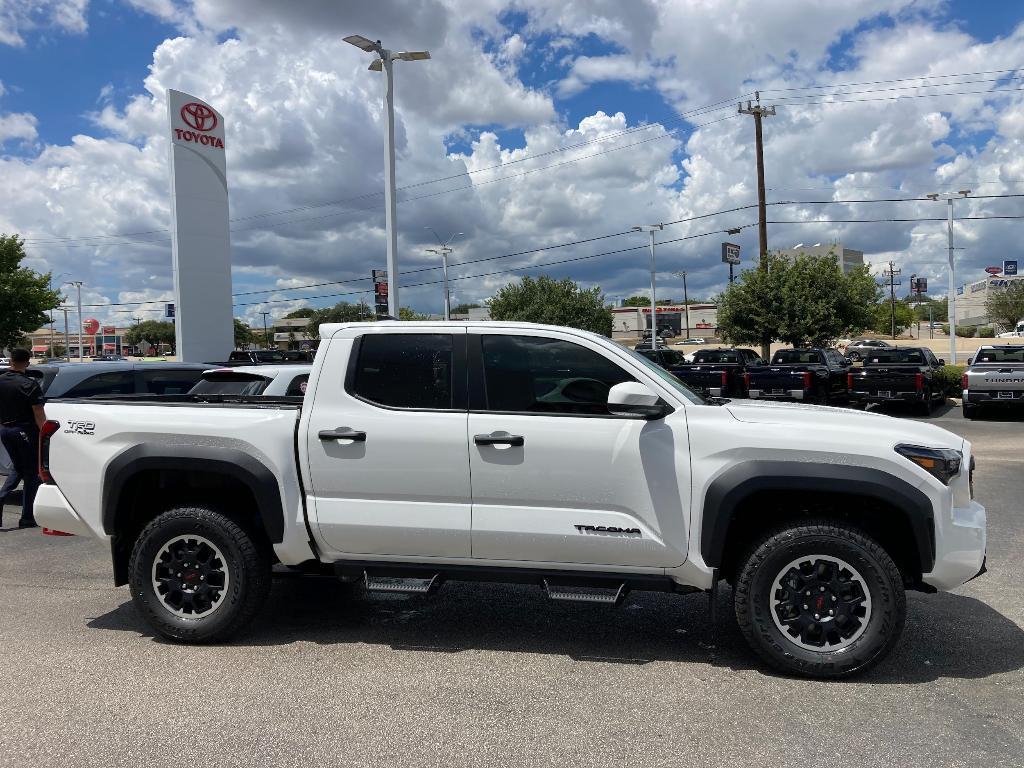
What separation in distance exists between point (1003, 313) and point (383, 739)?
10634 centimetres

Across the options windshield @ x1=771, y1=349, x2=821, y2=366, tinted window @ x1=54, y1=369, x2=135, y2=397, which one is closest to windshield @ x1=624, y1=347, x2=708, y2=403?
tinted window @ x1=54, y1=369, x2=135, y2=397

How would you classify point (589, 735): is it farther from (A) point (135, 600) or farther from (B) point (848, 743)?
(A) point (135, 600)

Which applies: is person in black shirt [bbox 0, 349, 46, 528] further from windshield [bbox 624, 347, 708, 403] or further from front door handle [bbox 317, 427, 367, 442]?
windshield [bbox 624, 347, 708, 403]

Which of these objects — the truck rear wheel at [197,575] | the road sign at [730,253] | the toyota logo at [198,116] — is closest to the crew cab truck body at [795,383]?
the truck rear wheel at [197,575]

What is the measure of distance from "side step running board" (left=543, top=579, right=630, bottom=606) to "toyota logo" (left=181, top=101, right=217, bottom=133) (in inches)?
990

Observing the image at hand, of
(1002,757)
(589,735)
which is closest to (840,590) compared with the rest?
(1002,757)

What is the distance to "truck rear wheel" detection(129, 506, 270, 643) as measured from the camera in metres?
4.68

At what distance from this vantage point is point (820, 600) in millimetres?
4211

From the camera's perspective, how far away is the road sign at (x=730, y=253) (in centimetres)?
6438

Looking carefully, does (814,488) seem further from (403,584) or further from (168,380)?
(168,380)

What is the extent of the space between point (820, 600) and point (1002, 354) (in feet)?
58.8

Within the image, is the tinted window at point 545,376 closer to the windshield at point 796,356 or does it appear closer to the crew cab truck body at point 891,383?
the crew cab truck body at point 891,383

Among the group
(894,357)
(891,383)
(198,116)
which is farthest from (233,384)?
(198,116)

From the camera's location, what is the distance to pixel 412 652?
15.3ft
